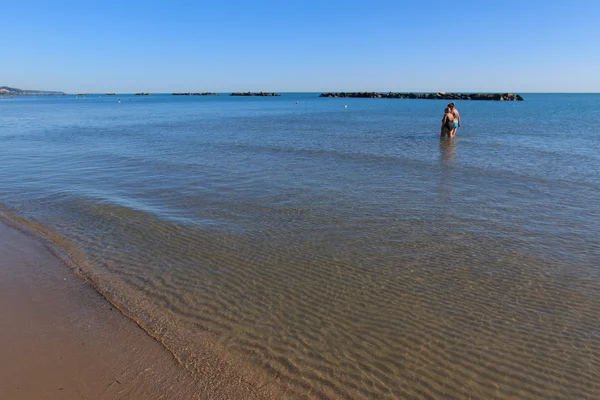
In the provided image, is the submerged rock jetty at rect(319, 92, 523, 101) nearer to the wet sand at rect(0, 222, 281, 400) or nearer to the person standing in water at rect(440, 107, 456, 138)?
the person standing in water at rect(440, 107, 456, 138)

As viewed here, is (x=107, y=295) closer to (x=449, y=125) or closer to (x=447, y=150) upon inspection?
(x=447, y=150)

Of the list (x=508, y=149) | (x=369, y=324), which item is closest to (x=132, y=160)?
(x=369, y=324)

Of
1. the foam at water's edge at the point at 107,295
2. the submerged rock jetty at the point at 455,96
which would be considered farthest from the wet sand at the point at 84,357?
the submerged rock jetty at the point at 455,96

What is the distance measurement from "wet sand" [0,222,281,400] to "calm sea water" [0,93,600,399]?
0.28m

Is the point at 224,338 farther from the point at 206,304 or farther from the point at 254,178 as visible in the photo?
the point at 254,178

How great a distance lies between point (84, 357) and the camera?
4871mm

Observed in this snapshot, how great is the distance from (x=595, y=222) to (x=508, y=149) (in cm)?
1296

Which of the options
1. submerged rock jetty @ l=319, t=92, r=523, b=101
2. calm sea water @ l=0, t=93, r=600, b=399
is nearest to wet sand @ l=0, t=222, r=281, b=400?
calm sea water @ l=0, t=93, r=600, b=399

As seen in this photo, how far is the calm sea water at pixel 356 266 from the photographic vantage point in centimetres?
489

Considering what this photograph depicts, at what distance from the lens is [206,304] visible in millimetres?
6203

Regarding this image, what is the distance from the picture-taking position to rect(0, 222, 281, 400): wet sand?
4.36 metres

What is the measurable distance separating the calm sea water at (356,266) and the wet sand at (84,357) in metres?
0.28

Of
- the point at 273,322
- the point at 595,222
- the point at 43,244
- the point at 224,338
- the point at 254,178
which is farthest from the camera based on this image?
the point at 254,178

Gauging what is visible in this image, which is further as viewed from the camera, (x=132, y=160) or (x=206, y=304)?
(x=132, y=160)
